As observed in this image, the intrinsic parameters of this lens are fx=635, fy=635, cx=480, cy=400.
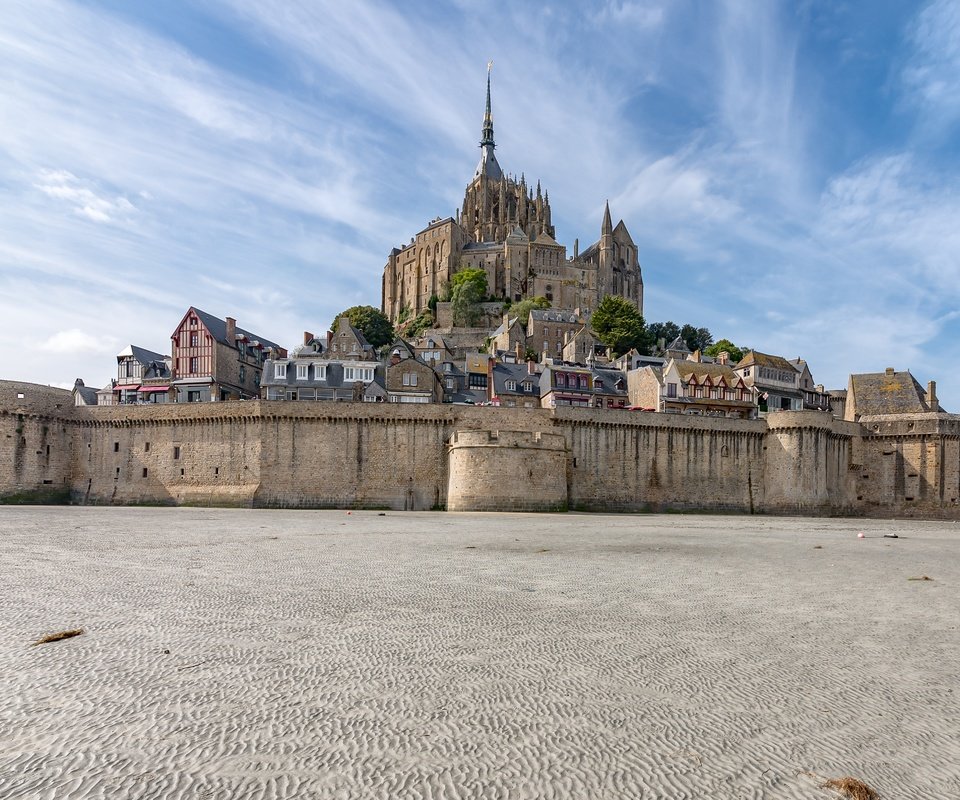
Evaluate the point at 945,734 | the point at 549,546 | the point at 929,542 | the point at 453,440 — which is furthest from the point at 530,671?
the point at 453,440

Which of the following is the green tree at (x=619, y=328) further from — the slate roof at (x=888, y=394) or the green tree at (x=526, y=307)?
the slate roof at (x=888, y=394)

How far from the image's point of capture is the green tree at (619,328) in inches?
3250

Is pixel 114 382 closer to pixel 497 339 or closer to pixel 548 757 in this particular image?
pixel 497 339

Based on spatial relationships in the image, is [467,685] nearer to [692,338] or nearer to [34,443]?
[34,443]

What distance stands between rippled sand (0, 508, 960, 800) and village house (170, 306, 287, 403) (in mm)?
40931

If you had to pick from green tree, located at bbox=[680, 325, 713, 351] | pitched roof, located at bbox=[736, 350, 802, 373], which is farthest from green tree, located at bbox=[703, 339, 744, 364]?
pitched roof, located at bbox=[736, 350, 802, 373]

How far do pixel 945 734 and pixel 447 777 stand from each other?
12.3ft

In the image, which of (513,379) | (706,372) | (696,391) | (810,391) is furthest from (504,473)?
(810,391)

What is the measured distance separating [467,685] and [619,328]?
80952mm

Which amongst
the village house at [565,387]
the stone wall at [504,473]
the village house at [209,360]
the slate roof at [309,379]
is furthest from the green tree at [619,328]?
the stone wall at [504,473]

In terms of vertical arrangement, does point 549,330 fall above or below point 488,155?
below

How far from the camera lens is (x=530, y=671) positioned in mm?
5762

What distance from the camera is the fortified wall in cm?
3659

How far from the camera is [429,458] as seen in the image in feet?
125
